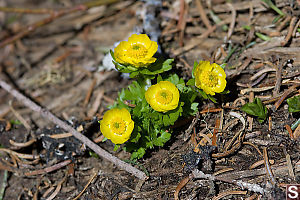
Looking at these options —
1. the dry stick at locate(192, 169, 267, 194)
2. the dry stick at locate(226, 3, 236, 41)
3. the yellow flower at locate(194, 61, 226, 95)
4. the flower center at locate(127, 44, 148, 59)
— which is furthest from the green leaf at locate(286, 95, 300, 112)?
the flower center at locate(127, 44, 148, 59)

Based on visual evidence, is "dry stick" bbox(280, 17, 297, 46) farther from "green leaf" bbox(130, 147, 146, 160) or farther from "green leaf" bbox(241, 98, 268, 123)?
"green leaf" bbox(130, 147, 146, 160)

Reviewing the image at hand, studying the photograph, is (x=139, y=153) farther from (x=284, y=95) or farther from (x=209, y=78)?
(x=284, y=95)

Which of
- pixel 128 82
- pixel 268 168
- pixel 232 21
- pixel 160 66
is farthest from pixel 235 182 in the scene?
pixel 232 21

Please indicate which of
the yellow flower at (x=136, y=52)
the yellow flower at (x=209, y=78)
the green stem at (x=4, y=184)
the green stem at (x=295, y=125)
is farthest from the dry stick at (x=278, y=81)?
the green stem at (x=4, y=184)

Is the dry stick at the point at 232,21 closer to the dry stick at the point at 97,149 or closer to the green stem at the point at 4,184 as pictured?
the dry stick at the point at 97,149

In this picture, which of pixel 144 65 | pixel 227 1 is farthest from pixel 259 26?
pixel 144 65

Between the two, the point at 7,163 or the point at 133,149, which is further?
the point at 7,163

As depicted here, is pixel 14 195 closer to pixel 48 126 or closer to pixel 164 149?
pixel 48 126
